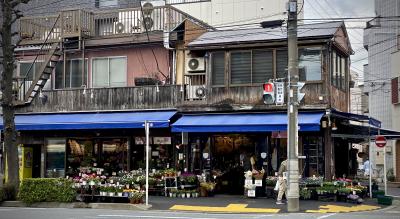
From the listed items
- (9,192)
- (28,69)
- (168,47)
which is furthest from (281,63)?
(28,69)

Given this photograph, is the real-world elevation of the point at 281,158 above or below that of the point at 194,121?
below

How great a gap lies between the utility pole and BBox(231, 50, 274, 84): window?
17.5 ft

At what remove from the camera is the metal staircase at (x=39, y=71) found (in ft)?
93.2

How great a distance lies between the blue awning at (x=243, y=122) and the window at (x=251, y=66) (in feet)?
5.25

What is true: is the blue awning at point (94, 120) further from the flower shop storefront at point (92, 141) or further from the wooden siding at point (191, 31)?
the wooden siding at point (191, 31)

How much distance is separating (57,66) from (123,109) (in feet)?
16.4

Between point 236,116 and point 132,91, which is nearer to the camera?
point 236,116

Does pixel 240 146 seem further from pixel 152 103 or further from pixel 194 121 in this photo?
pixel 152 103

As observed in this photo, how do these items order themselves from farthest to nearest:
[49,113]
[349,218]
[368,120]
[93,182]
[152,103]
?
1. [49,113]
2. [152,103]
3. [368,120]
4. [93,182]
5. [349,218]

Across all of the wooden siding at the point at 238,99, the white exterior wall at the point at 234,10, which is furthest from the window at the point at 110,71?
the white exterior wall at the point at 234,10

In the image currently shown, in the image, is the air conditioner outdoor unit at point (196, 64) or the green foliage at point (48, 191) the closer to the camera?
the green foliage at point (48, 191)

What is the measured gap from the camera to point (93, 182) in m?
21.8

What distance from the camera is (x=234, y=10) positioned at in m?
45.1

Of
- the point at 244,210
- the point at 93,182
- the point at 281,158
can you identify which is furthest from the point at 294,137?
the point at 93,182
